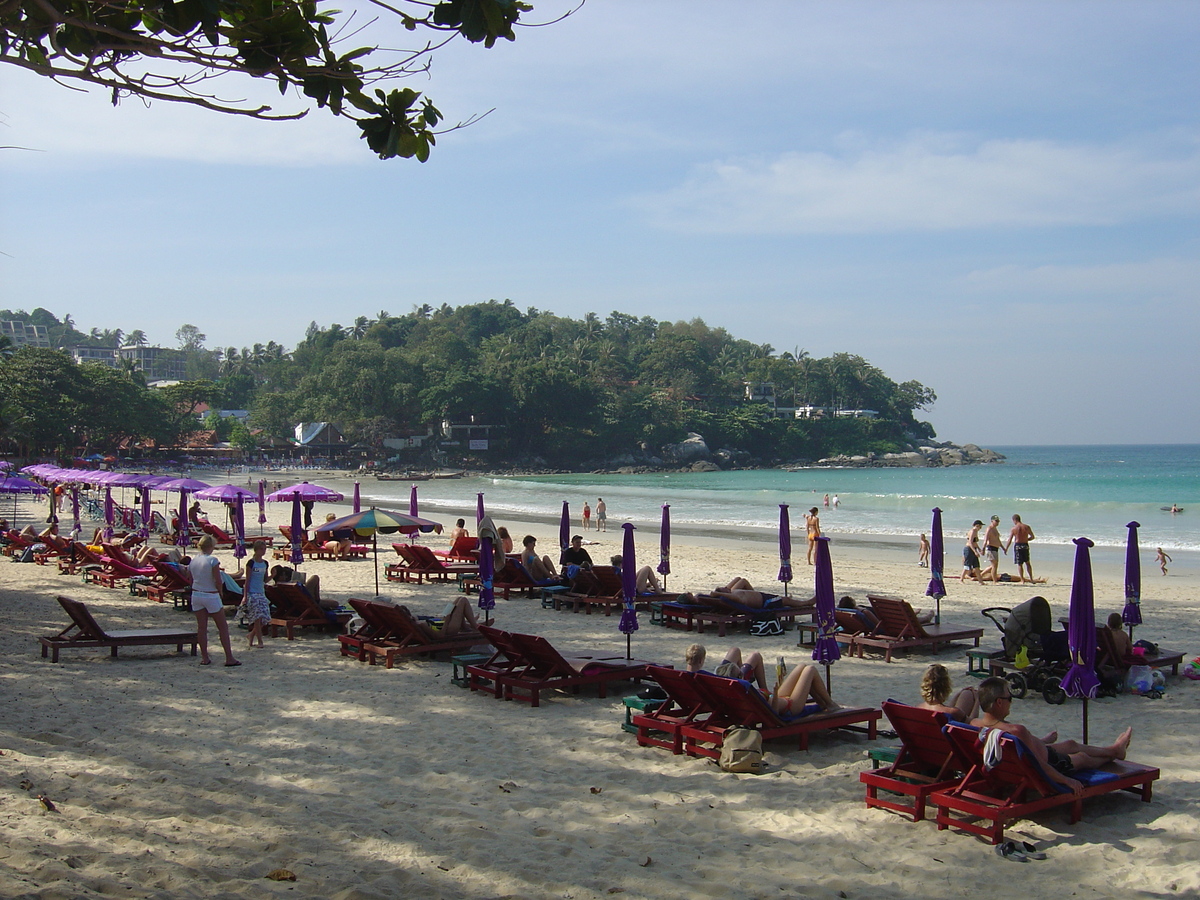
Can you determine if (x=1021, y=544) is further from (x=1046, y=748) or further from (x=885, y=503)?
(x=885, y=503)

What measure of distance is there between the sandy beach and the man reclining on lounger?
269mm

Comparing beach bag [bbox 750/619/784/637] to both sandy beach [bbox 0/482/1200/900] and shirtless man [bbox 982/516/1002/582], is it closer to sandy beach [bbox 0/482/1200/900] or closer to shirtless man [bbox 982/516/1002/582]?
sandy beach [bbox 0/482/1200/900]

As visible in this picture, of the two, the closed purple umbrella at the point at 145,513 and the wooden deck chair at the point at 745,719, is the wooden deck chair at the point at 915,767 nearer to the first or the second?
the wooden deck chair at the point at 745,719

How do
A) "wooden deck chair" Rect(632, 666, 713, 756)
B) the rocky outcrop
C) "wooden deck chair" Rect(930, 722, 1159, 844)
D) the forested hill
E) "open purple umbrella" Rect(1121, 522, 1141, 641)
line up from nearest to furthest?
"wooden deck chair" Rect(930, 722, 1159, 844) → "wooden deck chair" Rect(632, 666, 713, 756) → "open purple umbrella" Rect(1121, 522, 1141, 641) → the forested hill → the rocky outcrop

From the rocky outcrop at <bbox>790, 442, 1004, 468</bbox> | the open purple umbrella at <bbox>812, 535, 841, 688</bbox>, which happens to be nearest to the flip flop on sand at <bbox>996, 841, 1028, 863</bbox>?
the open purple umbrella at <bbox>812, 535, 841, 688</bbox>

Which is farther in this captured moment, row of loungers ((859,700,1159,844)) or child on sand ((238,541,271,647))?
child on sand ((238,541,271,647))

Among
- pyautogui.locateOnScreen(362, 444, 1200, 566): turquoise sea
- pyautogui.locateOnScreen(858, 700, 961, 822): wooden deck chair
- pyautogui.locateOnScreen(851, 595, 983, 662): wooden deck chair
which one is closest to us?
pyautogui.locateOnScreen(858, 700, 961, 822): wooden deck chair

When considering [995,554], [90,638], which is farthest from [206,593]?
[995,554]

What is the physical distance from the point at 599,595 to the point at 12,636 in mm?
7765

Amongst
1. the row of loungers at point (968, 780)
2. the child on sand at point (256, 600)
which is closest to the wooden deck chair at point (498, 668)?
the child on sand at point (256, 600)

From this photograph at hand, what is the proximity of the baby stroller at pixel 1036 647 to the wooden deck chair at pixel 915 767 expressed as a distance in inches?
137

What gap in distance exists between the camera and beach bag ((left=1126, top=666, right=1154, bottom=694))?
887cm

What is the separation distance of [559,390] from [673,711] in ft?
345

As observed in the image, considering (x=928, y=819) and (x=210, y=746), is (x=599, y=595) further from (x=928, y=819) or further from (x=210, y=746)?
(x=928, y=819)
